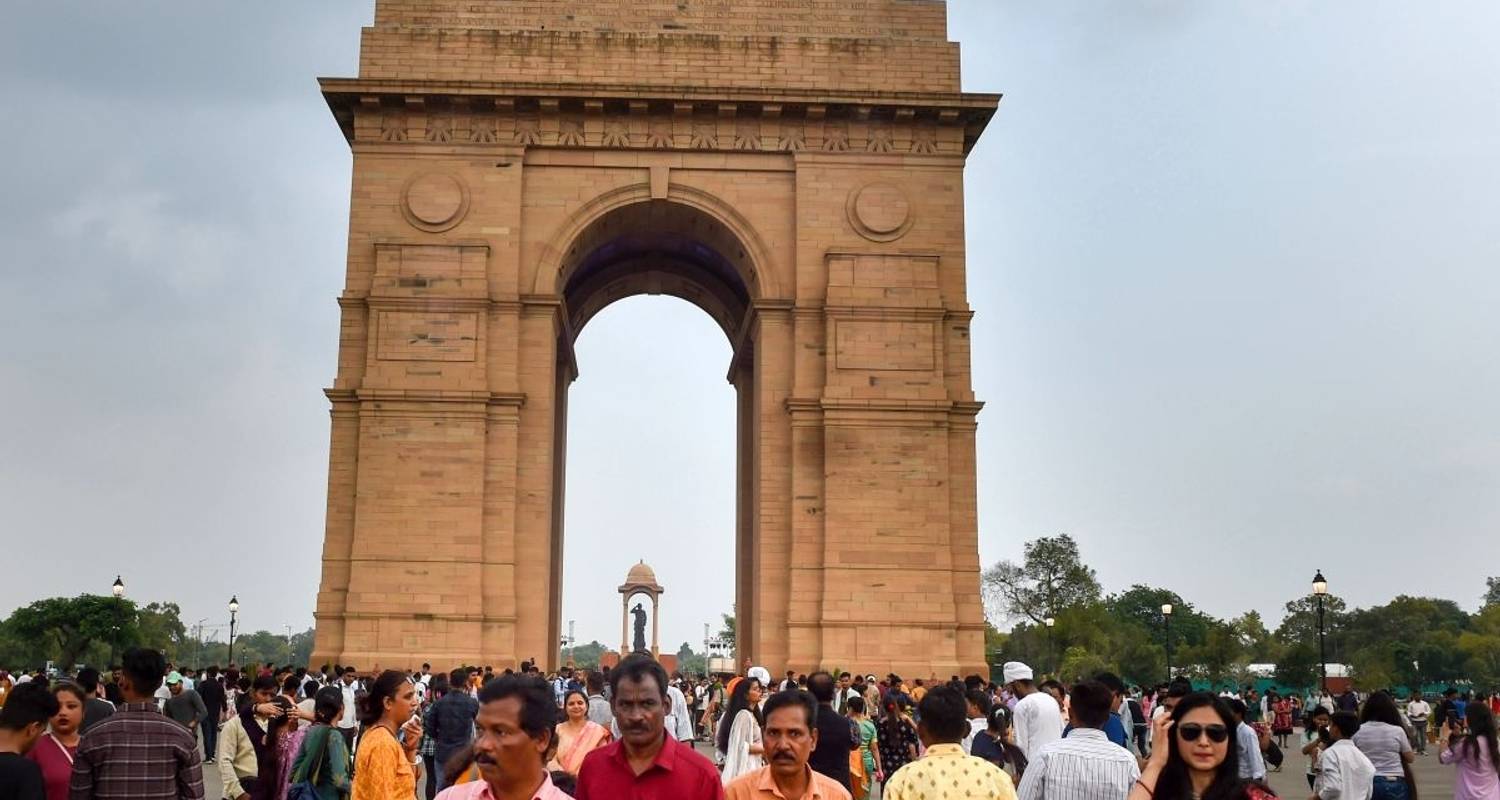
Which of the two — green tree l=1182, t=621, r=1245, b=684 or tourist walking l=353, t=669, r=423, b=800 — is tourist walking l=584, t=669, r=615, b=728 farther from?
green tree l=1182, t=621, r=1245, b=684

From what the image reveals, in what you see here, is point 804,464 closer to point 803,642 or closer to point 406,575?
point 803,642

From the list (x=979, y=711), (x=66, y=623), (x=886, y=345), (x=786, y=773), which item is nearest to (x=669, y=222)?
(x=886, y=345)

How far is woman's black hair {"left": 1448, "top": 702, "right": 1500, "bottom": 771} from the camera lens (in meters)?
8.58

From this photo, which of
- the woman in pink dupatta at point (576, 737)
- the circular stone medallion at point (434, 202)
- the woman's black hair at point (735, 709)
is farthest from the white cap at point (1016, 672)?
the circular stone medallion at point (434, 202)

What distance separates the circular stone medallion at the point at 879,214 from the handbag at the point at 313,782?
23.3 meters

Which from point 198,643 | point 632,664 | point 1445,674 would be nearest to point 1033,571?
point 1445,674

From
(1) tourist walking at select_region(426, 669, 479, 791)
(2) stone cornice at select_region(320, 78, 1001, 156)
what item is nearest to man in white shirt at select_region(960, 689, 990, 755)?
(1) tourist walking at select_region(426, 669, 479, 791)

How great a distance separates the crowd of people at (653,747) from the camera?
4691 mm

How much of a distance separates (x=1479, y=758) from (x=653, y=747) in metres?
6.09

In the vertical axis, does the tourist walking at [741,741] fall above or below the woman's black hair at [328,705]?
below

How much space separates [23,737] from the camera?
21.2ft

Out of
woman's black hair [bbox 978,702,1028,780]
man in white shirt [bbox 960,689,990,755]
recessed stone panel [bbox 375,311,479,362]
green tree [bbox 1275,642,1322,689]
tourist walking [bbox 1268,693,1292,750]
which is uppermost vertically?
recessed stone panel [bbox 375,311,479,362]

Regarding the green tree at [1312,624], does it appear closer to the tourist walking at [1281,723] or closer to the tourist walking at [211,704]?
the tourist walking at [1281,723]

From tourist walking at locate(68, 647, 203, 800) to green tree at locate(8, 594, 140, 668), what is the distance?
75239 mm
